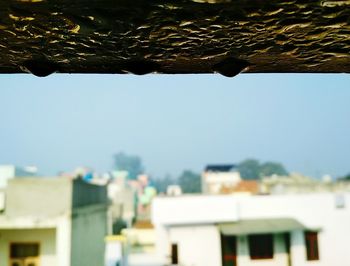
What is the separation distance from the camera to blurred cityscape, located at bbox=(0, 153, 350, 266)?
42.1ft

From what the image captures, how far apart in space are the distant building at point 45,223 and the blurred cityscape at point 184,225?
0.11 feet

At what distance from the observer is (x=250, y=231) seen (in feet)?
64.6

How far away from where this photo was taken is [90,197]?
15.9m

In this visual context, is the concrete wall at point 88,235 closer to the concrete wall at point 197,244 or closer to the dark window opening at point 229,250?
the concrete wall at point 197,244

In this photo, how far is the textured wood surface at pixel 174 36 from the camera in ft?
2.51

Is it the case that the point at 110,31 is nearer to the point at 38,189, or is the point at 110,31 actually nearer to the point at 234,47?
the point at 234,47

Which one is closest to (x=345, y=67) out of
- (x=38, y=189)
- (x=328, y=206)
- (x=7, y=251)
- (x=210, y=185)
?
(x=38, y=189)

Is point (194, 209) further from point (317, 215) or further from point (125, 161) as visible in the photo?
point (125, 161)

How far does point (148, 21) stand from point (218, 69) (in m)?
0.37

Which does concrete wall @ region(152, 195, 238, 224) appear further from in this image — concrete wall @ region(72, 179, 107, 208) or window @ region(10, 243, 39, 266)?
window @ region(10, 243, 39, 266)

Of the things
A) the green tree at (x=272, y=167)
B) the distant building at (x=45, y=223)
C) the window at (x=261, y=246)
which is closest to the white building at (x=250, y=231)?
the window at (x=261, y=246)

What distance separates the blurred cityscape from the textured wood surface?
1257 cm

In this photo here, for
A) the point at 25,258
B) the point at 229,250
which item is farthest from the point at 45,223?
the point at 229,250

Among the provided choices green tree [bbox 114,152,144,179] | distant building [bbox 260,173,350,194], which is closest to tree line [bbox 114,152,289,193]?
green tree [bbox 114,152,144,179]
